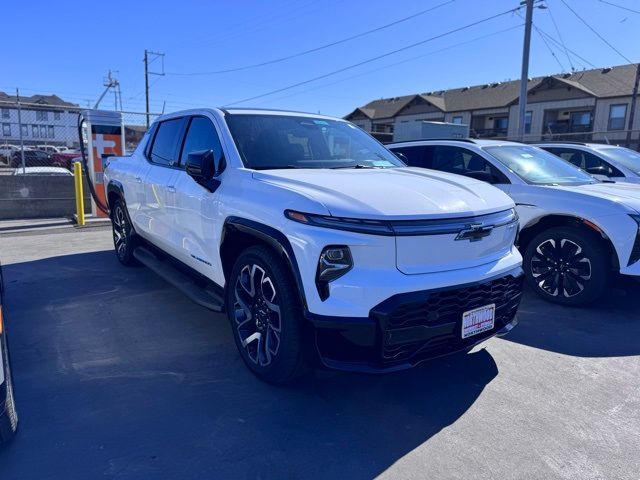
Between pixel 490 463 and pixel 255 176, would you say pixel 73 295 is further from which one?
pixel 490 463

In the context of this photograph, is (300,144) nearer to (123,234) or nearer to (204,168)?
(204,168)

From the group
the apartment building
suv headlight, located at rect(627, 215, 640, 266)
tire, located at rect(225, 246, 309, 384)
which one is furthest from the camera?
the apartment building

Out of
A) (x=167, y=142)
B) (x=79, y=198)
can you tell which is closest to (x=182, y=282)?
(x=167, y=142)

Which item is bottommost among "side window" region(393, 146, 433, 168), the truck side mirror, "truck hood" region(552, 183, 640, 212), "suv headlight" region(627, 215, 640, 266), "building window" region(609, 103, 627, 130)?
"suv headlight" region(627, 215, 640, 266)

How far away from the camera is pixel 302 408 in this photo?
308cm

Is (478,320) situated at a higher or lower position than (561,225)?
lower

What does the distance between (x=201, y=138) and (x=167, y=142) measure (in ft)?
3.05

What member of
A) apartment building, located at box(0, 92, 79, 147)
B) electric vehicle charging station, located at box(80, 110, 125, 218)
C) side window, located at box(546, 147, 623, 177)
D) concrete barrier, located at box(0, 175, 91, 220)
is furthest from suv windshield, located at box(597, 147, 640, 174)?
concrete barrier, located at box(0, 175, 91, 220)

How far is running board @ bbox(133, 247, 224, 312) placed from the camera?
3.76 meters

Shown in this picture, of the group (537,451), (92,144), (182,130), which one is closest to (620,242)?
(537,451)

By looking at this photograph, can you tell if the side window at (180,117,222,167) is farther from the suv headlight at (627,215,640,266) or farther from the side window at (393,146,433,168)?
the suv headlight at (627,215,640,266)

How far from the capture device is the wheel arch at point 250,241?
113 inches

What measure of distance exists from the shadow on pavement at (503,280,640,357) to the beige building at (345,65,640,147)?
26150 millimetres

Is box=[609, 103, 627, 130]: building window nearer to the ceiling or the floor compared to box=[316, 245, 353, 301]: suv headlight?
nearer to the ceiling
